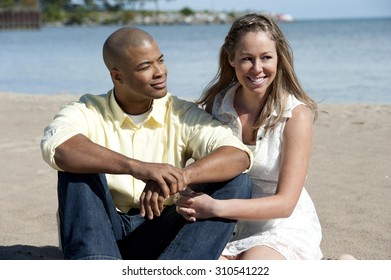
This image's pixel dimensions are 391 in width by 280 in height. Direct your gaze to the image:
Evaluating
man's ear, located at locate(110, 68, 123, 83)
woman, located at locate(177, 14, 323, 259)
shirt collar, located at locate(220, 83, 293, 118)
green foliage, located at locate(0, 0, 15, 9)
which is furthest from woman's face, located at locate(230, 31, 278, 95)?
green foliage, located at locate(0, 0, 15, 9)

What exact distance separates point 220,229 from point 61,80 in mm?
15496

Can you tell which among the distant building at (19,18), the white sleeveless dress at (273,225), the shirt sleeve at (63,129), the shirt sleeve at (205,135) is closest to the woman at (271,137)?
the white sleeveless dress at (273,225)

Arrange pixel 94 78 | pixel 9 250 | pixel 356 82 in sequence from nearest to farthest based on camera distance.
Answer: pixel 9 250 → pixel 356 82 → pixel 94 78

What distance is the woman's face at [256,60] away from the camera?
341 cm

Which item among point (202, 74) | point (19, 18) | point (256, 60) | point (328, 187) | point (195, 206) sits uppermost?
point (256, 60)

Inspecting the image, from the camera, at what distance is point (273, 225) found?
3.47 meters

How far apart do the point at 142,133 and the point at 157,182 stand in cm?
42

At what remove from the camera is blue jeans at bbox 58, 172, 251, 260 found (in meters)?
3.07

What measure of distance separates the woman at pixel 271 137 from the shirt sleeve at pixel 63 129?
694mm

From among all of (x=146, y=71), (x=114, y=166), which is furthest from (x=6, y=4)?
(x=114, y=166)

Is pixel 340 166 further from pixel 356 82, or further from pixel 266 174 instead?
pixel 356 82

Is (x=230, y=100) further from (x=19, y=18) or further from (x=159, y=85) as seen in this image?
(x=19, y=18)

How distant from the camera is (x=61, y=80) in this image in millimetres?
18219

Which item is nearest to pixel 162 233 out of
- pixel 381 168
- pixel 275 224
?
pixel 275 224
